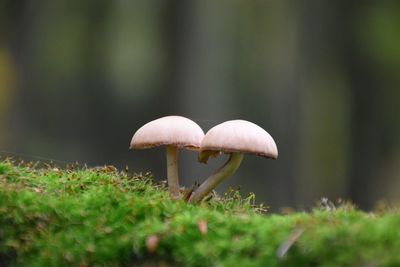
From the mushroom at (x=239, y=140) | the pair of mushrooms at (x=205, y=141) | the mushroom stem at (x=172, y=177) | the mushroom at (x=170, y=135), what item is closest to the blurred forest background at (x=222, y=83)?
the mushroom stem at (x=172, y=177)

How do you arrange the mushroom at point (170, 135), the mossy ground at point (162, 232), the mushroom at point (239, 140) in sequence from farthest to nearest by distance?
the mushroom at point (170, 135), the mushroom at point (239, 140), the mossy ground at point (162, 232)

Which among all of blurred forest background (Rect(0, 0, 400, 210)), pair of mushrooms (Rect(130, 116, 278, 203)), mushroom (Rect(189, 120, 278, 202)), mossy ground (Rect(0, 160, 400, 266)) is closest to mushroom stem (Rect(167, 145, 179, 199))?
pair of mushrooms (Rect(130, 116, 278, 203))

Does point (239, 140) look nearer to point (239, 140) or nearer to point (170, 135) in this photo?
point (239, 140)

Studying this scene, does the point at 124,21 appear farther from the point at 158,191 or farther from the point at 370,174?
the point at 158,191

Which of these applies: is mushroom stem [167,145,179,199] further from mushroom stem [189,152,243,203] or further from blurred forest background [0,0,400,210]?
blurred forest background [0,0,400,210]

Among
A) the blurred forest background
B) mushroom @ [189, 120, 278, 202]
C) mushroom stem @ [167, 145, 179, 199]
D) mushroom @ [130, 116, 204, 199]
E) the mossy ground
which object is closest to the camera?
the mossy ground

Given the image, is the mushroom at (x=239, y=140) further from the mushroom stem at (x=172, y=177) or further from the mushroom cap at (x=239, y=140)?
the mushroom stem at (x=172, y=177)
